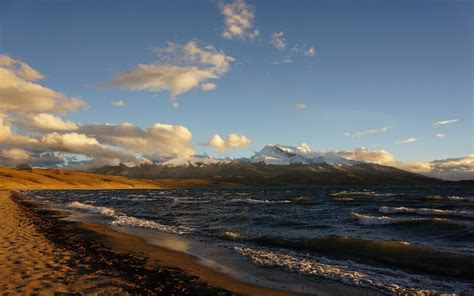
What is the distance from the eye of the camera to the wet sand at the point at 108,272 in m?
12.6

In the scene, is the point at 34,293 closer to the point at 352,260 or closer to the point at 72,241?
the point at 72,241

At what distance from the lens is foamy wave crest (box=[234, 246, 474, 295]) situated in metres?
14.0

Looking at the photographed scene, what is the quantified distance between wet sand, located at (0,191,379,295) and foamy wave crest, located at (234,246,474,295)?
1.15 meters

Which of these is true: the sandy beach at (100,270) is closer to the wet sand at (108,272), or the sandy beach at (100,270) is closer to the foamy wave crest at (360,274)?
the wet sand at (108,272)

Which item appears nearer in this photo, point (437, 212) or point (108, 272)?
point (108, 272)

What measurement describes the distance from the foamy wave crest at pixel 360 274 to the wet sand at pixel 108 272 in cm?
115

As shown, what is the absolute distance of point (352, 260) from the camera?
1930 centimetres

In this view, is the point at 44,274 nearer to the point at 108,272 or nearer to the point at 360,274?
the point at 108,272

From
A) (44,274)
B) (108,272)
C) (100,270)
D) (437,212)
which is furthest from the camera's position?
(437,212)

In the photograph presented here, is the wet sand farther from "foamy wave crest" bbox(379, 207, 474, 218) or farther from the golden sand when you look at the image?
"foamy wave crest" bbox(379, 207, 474, 218)

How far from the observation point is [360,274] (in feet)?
52.2

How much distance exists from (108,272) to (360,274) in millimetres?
10202

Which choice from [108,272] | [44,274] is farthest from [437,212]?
[44,274]

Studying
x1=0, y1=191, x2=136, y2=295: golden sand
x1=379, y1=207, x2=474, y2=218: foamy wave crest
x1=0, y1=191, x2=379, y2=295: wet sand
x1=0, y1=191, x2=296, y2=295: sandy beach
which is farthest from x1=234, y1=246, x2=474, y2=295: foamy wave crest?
x1=379, y1=207, x2=474, y2=218: foamy wave crest
